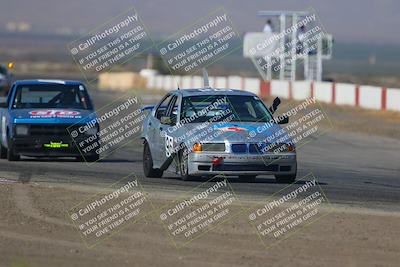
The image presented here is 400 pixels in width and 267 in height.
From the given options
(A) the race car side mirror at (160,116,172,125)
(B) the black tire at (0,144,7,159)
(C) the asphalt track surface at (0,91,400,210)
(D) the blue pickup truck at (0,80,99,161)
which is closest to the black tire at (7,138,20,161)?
(D) the blue pickup truck at (0,80,99,161)

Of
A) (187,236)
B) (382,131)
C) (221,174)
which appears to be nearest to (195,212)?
(187,236)

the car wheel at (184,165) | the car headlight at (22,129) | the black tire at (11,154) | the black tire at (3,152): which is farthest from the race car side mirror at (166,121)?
the black tire at (3,152)

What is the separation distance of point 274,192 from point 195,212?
240 centimetres

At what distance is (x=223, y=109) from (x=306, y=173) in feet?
9.68

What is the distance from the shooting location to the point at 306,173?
59.5ft

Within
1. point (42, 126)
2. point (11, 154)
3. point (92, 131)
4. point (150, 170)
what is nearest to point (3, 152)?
point (11, 154)

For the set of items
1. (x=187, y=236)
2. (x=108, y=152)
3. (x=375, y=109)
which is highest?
(x=187, y=236)

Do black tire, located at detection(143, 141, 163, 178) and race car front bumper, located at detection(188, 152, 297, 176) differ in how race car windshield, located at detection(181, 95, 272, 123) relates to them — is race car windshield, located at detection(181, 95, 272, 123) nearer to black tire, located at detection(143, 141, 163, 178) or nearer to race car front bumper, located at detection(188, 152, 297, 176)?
race car front bumper, located at detection(188, 152, 297, 176)

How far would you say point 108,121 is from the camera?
3272 centimetres

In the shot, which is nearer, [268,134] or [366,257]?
[366,257]

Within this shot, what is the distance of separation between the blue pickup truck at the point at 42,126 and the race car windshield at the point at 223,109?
363 centimetres

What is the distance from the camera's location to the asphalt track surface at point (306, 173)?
564 inches

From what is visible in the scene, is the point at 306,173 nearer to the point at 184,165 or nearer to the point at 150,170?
the point at 150,170

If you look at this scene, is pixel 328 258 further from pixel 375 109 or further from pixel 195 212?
pixel 375 109
